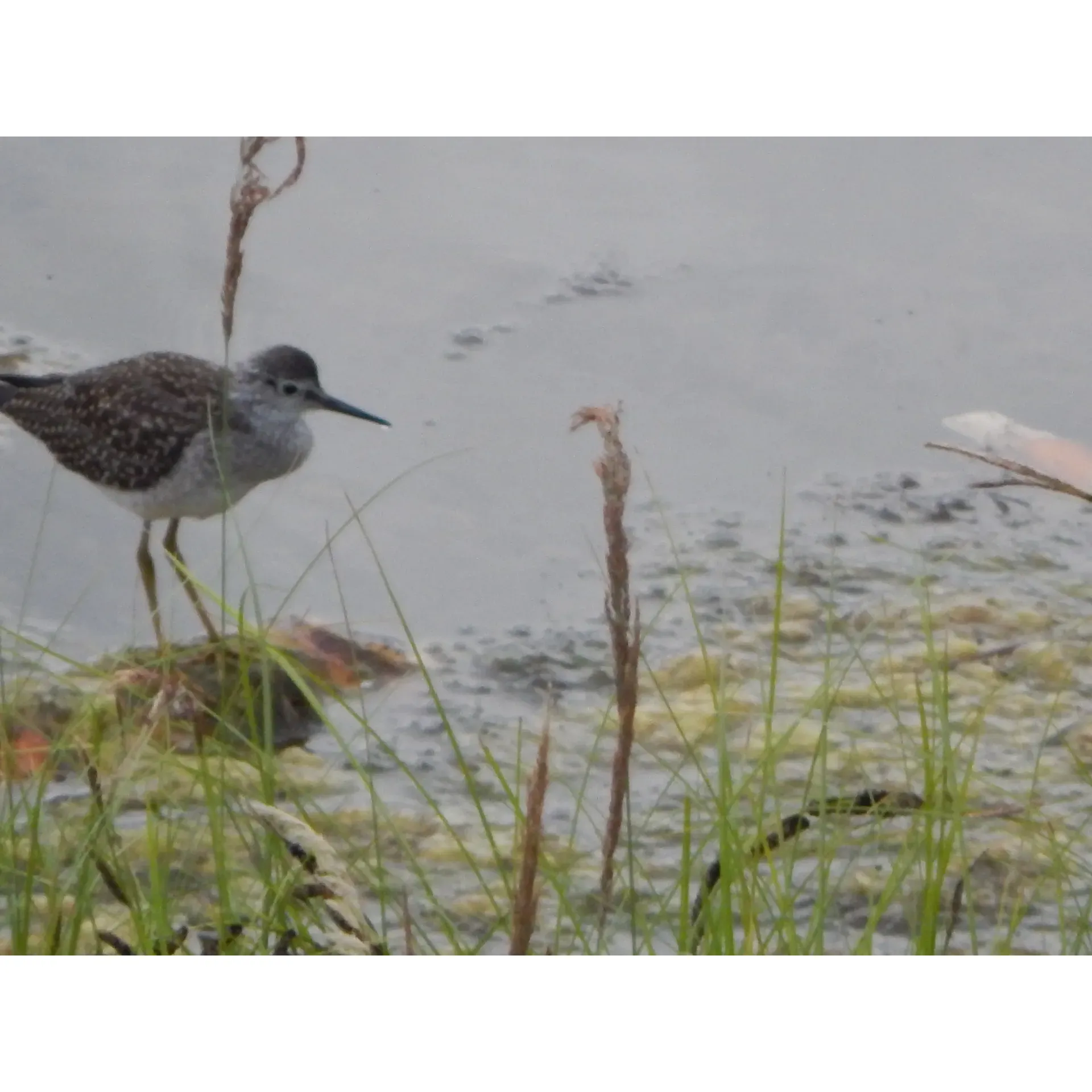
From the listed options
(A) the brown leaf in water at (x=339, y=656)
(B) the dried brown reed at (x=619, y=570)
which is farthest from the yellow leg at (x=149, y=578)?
(B) the dried brown reed at (x=619, y=570)

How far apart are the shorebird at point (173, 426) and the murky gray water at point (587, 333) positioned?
3 cm

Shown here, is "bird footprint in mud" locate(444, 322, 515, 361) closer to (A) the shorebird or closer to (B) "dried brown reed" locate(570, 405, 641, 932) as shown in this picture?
(A) the shorebird

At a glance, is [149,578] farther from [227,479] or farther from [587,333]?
[587,333]

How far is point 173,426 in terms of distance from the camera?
7.14 feet

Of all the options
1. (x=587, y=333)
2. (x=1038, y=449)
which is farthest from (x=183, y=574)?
(x=1038, y=449)

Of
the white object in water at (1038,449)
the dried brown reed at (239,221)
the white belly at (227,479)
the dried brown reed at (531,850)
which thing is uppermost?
the dried brown reed at (239,221)

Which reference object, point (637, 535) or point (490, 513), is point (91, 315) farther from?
point (637, 535)

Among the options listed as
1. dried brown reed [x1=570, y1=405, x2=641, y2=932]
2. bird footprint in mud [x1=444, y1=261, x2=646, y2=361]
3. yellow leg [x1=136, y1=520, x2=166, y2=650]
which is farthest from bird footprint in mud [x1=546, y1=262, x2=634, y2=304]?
dried brown reed [x1=570, y1=405, x2=641, y2=932]

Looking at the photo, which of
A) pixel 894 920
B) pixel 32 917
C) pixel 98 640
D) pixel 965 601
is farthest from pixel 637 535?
pixel 32 917

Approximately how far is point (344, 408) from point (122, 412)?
0.33 meters

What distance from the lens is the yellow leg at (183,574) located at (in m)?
1.83

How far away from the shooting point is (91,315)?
6.77 ft

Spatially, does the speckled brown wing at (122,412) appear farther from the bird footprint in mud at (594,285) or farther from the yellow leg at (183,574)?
the bird footprint in mud at (594,285)

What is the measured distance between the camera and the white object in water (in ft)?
6.42
